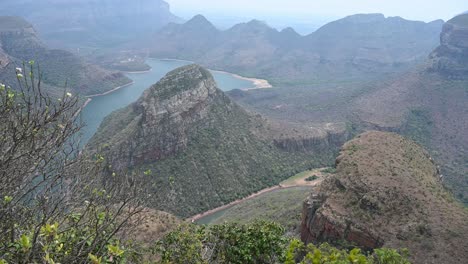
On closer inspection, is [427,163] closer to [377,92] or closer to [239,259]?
[239,259]

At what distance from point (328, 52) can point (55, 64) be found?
116 meters

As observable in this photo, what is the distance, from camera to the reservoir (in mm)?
87688

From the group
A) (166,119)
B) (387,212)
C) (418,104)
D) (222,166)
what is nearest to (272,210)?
(222,166)

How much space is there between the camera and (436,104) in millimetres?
85562

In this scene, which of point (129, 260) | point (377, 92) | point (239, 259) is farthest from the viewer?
point (377, 92)

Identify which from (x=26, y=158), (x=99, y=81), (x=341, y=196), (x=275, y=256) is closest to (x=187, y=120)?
(x=341, y=196)

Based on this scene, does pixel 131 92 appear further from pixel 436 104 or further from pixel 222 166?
pixel 436 104

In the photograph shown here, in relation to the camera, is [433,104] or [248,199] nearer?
[248,199]

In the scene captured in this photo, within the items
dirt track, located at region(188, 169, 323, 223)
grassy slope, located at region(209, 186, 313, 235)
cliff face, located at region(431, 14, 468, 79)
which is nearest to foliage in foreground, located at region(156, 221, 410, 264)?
grassy slope, located at region(209, 186, 313, 235)

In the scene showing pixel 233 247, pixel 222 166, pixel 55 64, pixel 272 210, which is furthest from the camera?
pixel 55 64

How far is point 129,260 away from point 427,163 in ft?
115

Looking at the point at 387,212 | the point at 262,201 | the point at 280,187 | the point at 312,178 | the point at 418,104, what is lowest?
the point at 280,187

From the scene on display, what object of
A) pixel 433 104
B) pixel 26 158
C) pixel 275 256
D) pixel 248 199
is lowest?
pixel 248 199

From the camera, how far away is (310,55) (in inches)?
6890
